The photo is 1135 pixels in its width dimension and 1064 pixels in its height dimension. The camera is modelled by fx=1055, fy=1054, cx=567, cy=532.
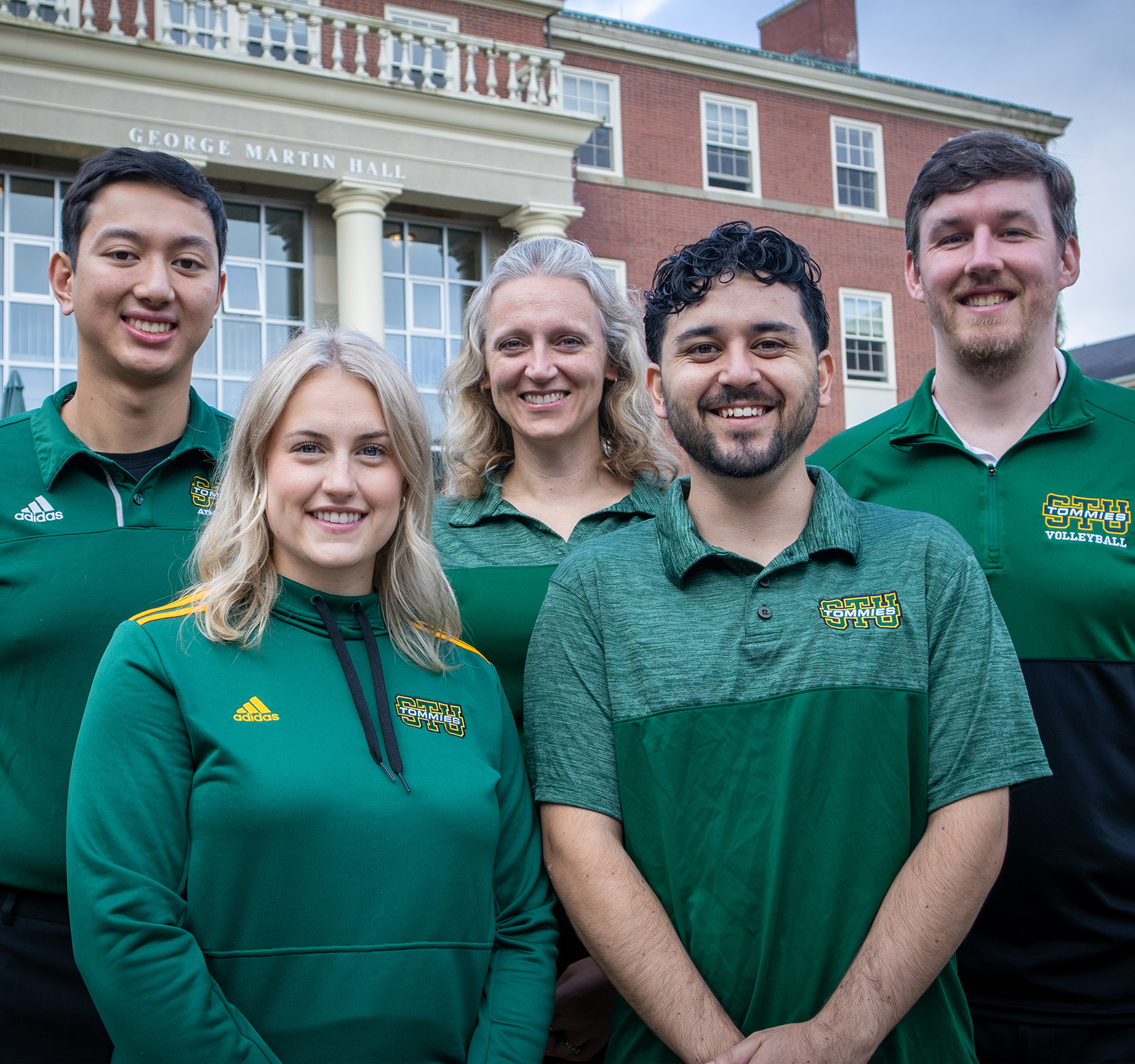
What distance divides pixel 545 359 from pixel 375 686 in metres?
1.27

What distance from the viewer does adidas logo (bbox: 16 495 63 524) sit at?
8.76 feet

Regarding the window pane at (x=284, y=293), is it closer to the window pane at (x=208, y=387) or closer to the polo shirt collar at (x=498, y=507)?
the window pane at (x=208, y=387)

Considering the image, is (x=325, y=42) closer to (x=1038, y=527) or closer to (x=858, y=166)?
(x=858, y=166)

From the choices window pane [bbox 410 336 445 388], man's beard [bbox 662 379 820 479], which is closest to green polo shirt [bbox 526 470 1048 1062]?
man's beard [bbox 662 379 820 479]

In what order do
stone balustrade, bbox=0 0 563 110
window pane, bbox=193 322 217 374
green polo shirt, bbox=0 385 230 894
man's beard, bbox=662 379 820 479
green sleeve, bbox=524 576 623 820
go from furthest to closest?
window pane, bbox=193 322 217 374
stone balustrade, bbox=0 0 563 110
green polo shirt, bbox=0 385 230 894
man's beard, bbox=662 379 820 479
green sleeve, bbox=524 576 623 820

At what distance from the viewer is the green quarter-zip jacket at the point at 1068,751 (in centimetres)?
262

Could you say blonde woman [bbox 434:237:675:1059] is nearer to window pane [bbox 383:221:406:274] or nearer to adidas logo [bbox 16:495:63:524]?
adidas logo [bbox 16:495:63:524]

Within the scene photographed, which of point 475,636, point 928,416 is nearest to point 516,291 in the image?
point 475,636

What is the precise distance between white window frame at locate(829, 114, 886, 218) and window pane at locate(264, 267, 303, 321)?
11165mm

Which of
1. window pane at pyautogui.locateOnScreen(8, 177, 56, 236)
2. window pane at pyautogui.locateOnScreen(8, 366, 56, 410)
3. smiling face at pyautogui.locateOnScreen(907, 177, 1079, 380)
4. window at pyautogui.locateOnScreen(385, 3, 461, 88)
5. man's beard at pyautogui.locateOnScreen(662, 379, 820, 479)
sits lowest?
man's beard at pyautogui.locateOnScreen(662, 379, 820, 479)

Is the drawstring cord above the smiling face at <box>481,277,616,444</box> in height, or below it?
below

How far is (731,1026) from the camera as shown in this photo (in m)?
2.10

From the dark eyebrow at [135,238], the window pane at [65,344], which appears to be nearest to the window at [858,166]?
the window pane at [65,344]

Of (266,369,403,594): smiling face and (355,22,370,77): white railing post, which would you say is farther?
(355,22,370,77): white railing post
